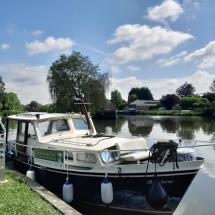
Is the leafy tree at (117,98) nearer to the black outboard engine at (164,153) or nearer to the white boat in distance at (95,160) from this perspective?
the white boat in distance at (95,160)

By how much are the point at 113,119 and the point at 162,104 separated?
184ft

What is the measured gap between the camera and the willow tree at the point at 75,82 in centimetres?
6719

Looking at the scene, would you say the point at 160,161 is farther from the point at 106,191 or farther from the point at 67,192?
the point at 67,192

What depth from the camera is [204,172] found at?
16.8 m

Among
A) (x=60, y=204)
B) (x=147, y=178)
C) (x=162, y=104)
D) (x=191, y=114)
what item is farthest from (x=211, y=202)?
(x=162, y=104)

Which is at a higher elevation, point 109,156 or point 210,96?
point 210,96

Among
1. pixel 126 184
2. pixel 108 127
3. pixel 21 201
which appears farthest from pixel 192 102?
pixel 21 201

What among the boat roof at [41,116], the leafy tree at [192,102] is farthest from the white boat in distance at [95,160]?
the leafy tree at [192,102]

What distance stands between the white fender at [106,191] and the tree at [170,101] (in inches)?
4615

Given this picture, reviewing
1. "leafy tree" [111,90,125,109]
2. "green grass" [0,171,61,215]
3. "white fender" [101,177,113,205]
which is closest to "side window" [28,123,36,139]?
"green grass" [0,171,61,215]

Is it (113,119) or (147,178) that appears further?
(113,119)

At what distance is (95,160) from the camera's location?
463 inches

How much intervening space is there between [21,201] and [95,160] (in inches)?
129

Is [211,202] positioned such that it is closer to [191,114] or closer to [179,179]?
[179,179]
